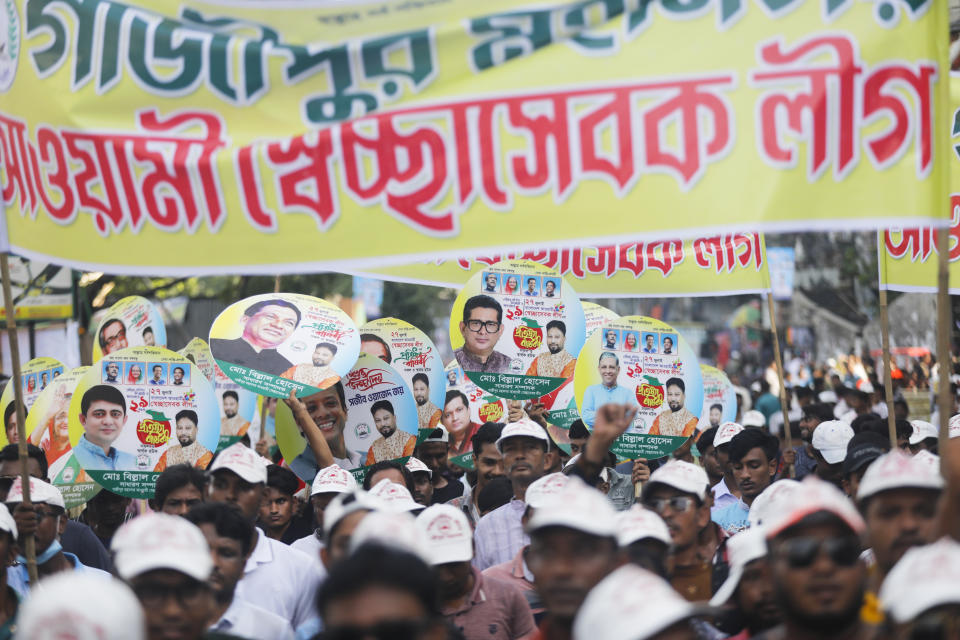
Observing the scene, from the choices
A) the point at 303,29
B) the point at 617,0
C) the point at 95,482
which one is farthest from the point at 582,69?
the point at 95,482

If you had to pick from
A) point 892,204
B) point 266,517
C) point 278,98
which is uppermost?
point 278,98

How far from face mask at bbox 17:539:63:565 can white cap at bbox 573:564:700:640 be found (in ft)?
11.0

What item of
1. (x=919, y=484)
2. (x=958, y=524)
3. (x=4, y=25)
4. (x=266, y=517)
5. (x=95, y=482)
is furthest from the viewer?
(x=95, y=482)

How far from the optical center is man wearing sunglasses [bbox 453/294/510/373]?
290 inches

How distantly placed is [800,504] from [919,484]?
1.85ft

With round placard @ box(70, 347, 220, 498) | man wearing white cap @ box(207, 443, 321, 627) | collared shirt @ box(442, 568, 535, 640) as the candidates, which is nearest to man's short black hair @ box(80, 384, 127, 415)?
round placard @ box(70, 347, 220, 498)

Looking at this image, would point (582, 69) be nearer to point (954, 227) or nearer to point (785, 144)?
point (785, 144)

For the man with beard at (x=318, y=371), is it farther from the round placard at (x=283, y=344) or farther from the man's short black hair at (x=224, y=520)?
the man's short black hair at (x=224, y=520)

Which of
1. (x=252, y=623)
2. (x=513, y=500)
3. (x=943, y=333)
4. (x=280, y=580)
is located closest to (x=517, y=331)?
(x=513, y=500)

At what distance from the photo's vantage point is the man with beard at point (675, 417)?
745 cm

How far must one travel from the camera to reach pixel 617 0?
13.5 feet

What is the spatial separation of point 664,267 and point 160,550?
5618mm

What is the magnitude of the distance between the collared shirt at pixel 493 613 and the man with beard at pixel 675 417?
270 cm

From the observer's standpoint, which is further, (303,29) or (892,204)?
(303,29)
